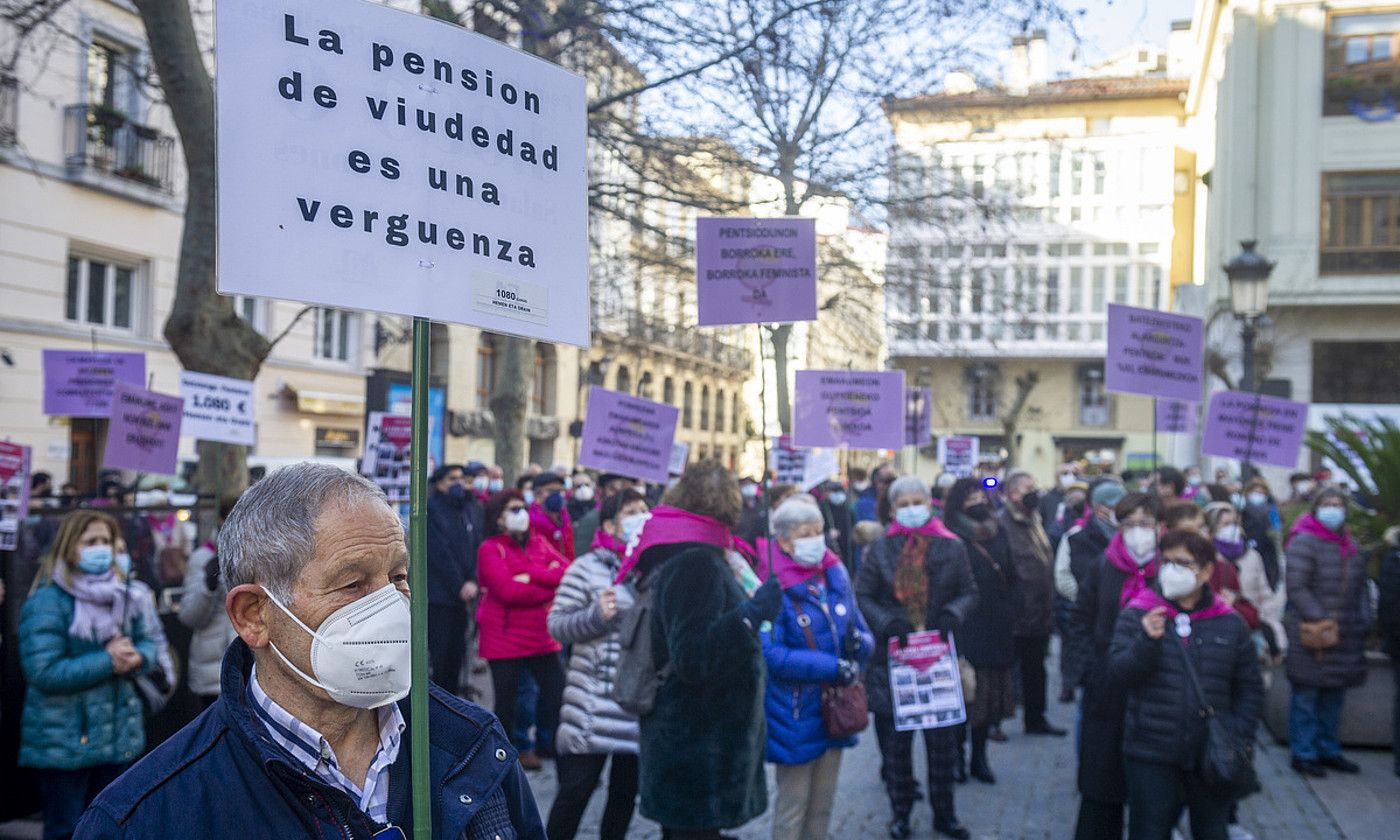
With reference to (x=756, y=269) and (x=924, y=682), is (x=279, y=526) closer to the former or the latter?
(x=756, y=269)

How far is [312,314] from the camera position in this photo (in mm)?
26781

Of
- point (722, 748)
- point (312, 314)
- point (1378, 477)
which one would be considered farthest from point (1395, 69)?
point (722, 748)

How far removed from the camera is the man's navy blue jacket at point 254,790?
79.3 inches

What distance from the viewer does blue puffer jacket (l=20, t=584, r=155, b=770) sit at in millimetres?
5680

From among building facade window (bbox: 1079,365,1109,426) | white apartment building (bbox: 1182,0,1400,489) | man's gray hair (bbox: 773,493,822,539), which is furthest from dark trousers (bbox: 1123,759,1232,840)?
building facade window (bbox: 1079,365,1109,426)

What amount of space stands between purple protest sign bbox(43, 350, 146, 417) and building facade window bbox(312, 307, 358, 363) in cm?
1648

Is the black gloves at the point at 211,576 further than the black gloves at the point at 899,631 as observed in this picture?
No

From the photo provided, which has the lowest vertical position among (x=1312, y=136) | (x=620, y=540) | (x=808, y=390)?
(x=620, y=540)

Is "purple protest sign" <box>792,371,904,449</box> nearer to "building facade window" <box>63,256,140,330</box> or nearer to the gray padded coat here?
the gray padded coat

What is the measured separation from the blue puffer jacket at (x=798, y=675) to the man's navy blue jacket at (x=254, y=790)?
3558 mm

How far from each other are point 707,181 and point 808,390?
7.77 m

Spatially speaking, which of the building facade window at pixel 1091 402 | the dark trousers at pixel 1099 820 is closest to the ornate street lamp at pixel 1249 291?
the dark trousers at pixel 1099 820

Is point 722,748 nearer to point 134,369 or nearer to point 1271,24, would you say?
point 134,369

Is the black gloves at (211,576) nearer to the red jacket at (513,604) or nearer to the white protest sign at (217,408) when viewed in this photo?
the red jacket at (513,604)
